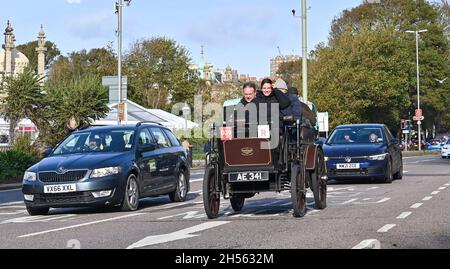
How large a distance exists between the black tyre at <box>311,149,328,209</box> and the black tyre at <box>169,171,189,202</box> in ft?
12.4

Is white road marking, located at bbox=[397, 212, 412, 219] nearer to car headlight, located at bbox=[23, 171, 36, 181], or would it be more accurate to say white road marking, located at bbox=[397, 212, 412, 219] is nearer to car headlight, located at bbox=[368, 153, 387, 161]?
car headlight, located at bbox=[23, 171, 36, 181]

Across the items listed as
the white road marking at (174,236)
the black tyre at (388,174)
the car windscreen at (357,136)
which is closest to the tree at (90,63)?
the car windscreen at (357,136)

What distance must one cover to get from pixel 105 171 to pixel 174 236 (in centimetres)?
422

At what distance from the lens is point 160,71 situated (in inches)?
3499

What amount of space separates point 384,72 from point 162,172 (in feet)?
183

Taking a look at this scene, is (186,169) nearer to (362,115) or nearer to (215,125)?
(215,125)

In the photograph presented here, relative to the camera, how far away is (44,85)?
41.4 metres

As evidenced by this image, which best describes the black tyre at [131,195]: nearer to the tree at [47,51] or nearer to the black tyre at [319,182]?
the black tyre at [319,182]

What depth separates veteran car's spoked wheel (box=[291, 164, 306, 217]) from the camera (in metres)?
12.2

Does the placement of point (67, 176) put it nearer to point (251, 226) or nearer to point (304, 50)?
point (251, 226)

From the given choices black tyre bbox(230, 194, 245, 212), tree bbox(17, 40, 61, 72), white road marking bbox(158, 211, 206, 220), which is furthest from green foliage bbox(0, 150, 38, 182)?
tree bbox(17, 40, 61, 72)

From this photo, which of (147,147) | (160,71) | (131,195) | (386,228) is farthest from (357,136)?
(160,71)

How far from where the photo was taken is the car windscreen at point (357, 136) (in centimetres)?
2302
